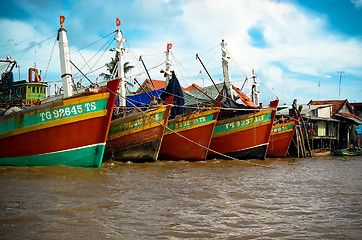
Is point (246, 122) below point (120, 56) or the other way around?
below

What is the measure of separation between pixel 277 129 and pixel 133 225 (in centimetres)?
1860

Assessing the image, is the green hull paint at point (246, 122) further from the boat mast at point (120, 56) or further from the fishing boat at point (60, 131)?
the fishing boat at point (60, 131)

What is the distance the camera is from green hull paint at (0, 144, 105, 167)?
9.79 meters

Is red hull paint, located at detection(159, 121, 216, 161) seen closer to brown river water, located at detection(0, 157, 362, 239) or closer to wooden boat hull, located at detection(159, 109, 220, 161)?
wooden boat hull, located at detection(159, 109, 220, 161)

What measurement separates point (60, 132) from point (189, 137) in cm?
792

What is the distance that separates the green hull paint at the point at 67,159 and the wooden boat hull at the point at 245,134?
9174 mm

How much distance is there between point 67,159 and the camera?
989 centimetres

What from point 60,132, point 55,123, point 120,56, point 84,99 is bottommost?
point 60,132

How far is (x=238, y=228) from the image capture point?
14.5 feet

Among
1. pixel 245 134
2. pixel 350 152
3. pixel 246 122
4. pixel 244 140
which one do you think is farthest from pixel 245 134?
pixel 350 152

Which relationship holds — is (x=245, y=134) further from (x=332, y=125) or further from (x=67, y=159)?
(x=332, y=125)

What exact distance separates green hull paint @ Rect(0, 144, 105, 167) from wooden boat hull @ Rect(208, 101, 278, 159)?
917 centimetres

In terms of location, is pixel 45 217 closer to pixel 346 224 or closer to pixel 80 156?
pixel 346 224

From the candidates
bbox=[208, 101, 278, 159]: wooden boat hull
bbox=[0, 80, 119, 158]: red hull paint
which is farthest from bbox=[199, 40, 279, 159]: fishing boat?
bbox=[0, 80, 119, 158]: red hull paint
